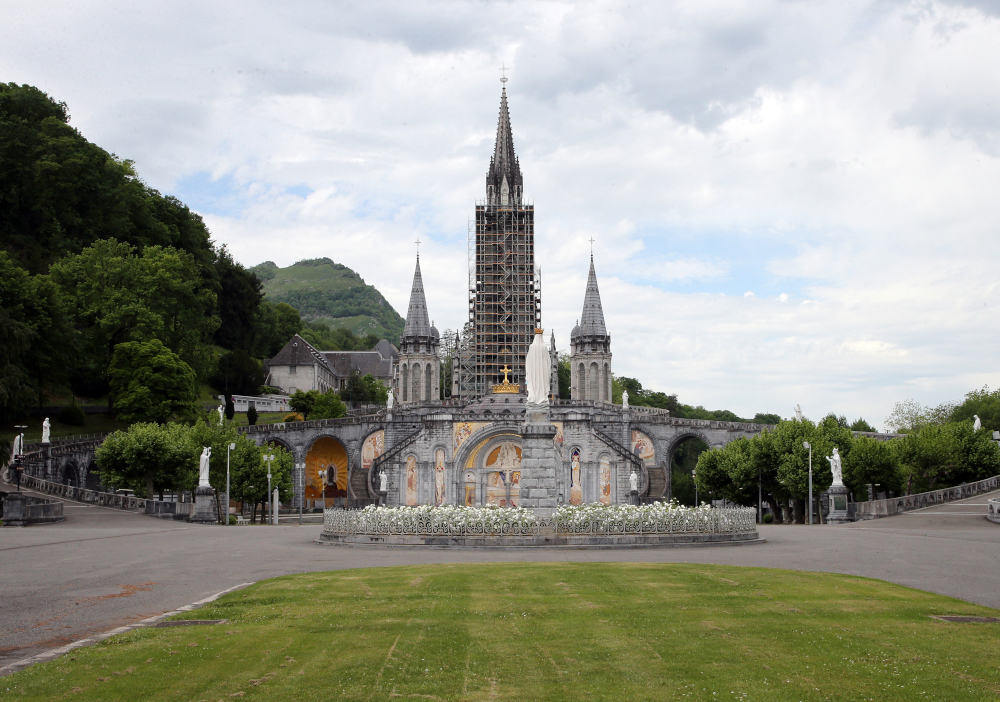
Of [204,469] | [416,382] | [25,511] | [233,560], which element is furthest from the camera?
[416,382]

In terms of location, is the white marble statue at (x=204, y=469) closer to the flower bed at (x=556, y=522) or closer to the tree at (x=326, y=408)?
the flower bed at (x=556, y=522)

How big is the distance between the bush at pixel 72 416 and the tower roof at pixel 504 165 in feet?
170

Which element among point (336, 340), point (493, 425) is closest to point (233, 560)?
point (493, 425)

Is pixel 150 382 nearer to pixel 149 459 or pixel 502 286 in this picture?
pixel 149 459

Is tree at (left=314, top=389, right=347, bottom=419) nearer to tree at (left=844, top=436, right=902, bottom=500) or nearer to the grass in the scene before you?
tree at (left=844, top=436, right=902, bottom=500)

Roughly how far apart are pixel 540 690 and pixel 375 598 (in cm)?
589

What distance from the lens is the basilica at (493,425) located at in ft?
206

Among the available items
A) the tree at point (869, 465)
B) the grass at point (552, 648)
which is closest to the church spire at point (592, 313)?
the tree at point (869, 465)

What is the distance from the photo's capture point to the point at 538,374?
1123 inches

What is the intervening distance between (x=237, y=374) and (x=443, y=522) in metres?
66.3

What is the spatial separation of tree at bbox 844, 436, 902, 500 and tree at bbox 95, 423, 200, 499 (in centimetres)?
3286

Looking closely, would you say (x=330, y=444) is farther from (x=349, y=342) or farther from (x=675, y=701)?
(x=349, y=342)

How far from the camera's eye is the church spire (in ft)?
281

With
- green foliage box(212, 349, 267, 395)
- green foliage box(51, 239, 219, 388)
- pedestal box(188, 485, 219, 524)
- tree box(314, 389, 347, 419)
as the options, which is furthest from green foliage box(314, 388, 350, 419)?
pedestal box(188, 485, 219, 524)
